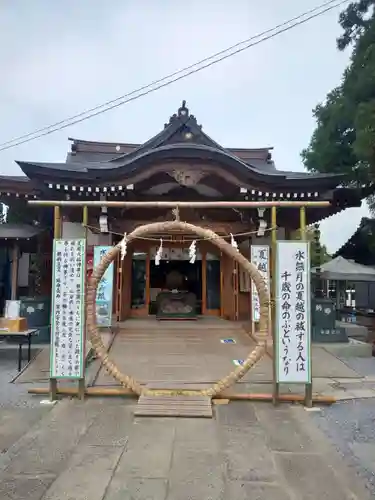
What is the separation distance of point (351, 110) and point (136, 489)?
13347mm

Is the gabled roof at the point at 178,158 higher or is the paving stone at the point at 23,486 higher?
the gabled roof at the point at 178,158

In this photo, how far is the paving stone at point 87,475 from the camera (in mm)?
3203

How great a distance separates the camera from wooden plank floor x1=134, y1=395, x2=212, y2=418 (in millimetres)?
5121

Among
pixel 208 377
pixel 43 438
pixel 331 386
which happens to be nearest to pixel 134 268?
pixel 208 377

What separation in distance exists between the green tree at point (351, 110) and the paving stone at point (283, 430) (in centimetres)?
848

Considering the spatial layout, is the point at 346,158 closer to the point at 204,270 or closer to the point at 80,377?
the point at 204,270

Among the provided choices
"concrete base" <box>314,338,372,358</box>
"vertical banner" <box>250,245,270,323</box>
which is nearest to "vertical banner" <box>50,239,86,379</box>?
"vertical banner" <box>250,245,270,323</box>

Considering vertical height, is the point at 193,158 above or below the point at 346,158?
below

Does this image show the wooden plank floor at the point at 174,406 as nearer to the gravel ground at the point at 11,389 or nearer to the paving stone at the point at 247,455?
the paving stone at the point at 247,455

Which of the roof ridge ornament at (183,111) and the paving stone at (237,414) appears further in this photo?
the roof ridge ornament at (183,111)

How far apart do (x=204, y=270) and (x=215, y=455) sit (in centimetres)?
939

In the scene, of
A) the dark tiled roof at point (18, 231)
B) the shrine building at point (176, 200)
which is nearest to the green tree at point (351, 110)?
the shrine building at point (176, 200)

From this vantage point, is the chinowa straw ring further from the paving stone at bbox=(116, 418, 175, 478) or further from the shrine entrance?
the shrine entrance

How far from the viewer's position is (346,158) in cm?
1445
